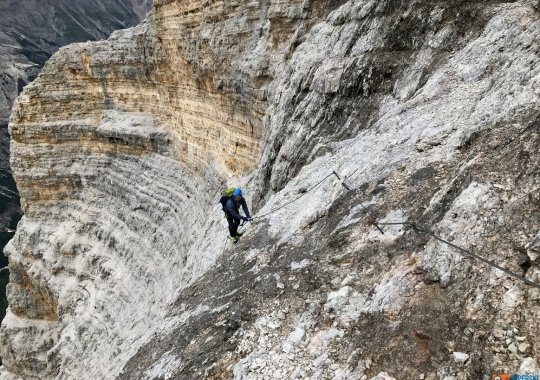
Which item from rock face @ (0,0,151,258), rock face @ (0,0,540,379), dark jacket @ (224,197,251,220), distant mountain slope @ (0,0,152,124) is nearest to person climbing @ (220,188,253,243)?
dark jacket @ (224,197,251,220)

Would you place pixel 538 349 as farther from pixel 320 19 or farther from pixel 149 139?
pixel 149 139

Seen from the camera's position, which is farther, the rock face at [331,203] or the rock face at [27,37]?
the rock face at [27,37]

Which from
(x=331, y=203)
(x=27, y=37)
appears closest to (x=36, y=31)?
(x=27, y=37)

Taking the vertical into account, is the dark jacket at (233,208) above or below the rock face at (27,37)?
below

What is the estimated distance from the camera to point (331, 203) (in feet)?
29.0

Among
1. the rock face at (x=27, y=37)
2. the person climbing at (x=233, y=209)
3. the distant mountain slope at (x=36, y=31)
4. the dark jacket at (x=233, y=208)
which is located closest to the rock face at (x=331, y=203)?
the person climbing at (x=233, y=209)

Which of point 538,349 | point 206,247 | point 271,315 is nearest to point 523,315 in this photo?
point 538,349

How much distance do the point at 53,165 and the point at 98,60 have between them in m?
8.34

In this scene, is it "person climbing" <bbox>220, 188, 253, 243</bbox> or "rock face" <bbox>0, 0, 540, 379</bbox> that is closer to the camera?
"rock face" <bbox>0, 0, 540, 379</bbox>

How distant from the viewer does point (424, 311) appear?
558cm

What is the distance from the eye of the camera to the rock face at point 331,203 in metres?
5.60

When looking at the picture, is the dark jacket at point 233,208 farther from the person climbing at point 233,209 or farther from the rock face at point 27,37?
the rock face at point 27,37

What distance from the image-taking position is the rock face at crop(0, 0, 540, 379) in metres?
5.60

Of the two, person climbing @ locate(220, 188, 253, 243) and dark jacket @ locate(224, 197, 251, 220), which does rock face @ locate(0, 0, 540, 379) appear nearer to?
person climbing @ locate(220, 188, 253, 243)
